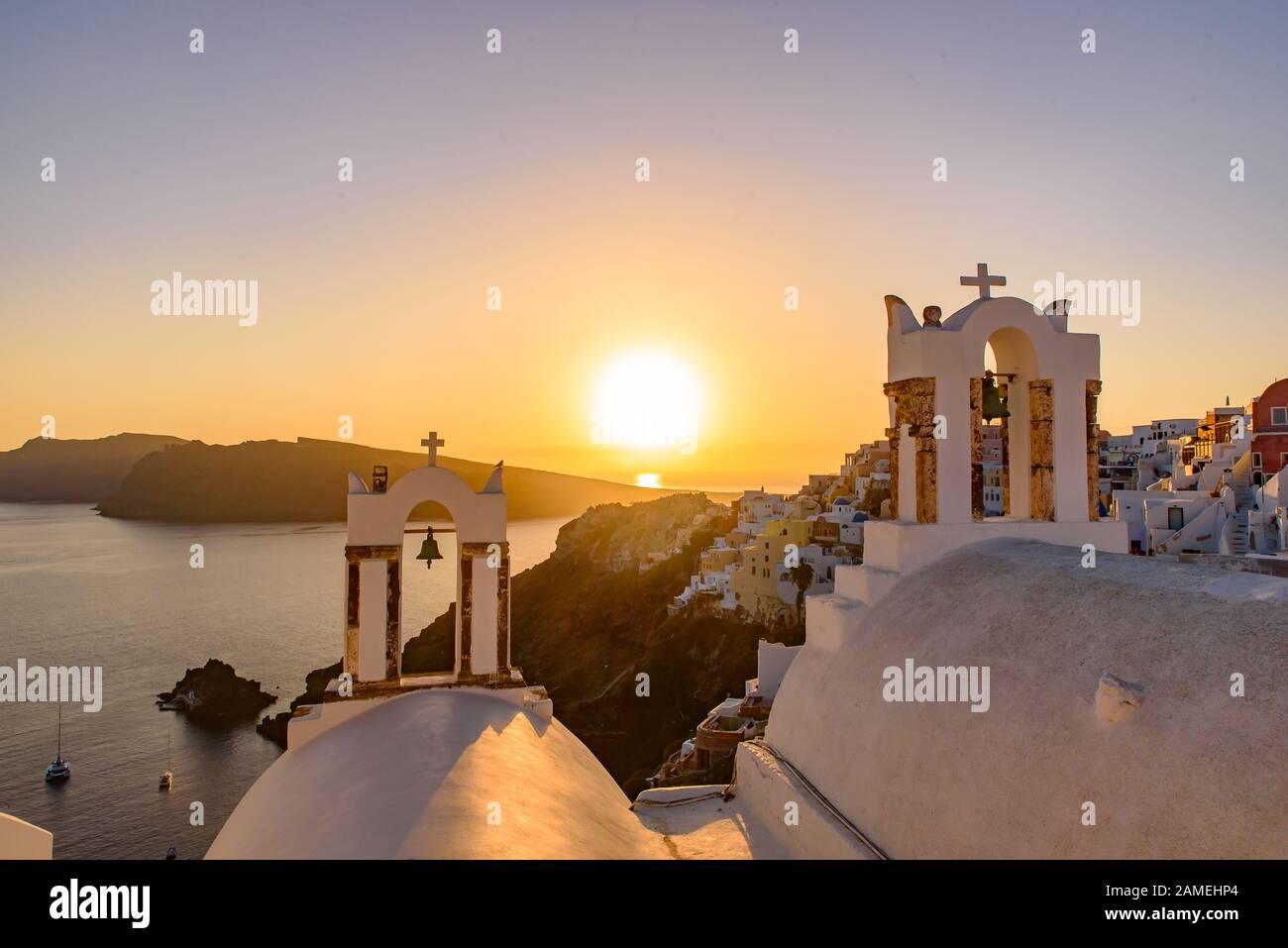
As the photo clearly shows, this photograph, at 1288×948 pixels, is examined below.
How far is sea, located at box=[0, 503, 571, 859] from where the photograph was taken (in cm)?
3200

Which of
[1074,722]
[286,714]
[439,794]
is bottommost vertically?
[286,714]

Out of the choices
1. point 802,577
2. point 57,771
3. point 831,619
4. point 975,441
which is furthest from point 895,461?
point 57,771

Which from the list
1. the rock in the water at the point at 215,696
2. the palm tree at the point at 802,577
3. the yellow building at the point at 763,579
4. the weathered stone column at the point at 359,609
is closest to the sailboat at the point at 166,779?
the rock in the water at the point at 215,696

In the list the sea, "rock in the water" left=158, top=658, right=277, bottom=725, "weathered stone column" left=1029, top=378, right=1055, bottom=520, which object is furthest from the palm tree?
"weathered stone column" left=1029, top=378, right=1055, bottom=520

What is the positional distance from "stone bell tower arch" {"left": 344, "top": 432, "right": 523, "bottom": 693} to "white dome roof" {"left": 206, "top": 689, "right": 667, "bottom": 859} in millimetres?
355

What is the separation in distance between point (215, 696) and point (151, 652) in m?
18.4

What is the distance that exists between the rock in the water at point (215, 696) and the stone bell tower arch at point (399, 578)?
42183 mm

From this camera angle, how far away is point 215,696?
4269cm

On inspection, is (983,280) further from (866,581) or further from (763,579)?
(763,579)

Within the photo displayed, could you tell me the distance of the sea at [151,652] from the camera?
3200cm

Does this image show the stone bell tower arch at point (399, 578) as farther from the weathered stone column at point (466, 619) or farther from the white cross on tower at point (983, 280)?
the white cross on tower at point (983, 280)
